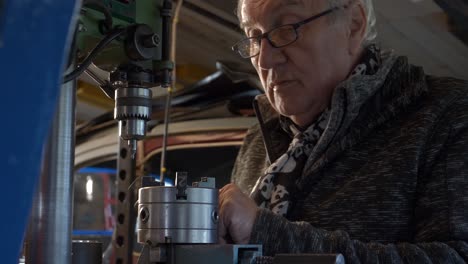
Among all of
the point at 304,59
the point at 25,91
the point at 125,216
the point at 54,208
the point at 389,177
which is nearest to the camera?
the point at 25,91

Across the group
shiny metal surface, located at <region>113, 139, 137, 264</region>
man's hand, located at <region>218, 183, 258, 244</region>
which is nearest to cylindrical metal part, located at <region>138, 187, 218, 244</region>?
man's hand, located at <region>218, 183, 258, 244</region>

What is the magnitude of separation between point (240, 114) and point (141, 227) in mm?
1775

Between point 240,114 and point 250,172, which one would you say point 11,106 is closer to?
point 250,172

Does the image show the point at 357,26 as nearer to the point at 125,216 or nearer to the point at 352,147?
the point at 352,147

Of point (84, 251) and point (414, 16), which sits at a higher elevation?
point (414, 16)

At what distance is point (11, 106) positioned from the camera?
1.08 ft

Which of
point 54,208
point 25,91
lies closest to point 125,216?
point 54,208

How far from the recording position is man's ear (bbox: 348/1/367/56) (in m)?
1.43

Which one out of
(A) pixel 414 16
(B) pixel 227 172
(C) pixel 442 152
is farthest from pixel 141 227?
(B) pixel 227 172

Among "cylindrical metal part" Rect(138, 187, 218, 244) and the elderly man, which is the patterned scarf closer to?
the elderly man

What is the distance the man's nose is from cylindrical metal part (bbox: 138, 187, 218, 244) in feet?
2.15

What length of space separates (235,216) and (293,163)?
425mm

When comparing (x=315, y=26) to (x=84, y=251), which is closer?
(x=84, y=251)

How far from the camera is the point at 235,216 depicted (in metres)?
0.97
